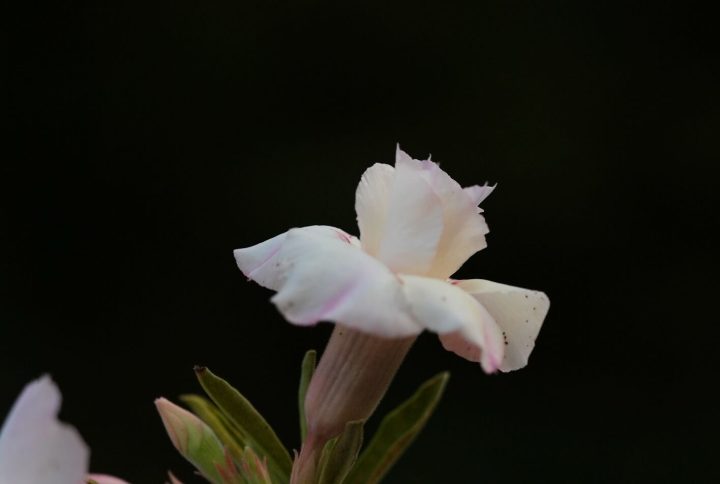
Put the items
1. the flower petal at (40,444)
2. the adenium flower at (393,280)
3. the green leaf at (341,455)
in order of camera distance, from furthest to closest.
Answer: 1. the green leaf at (341,455)
2. the adenium flower at (393,280)
3. the flower petal at (40,444)

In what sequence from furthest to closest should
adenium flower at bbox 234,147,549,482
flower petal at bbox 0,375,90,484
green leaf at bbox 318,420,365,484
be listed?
1. green leaf at bbox 318,420,365,484
2. adenium flower at bbox 234,147,549,482
3. flower petal at bbox 0,375,90,484

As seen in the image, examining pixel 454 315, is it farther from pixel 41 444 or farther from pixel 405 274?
pixel 41 444

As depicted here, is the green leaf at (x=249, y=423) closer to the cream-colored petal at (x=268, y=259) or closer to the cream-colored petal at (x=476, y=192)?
the cream-colored petal at (x=268, y=259)

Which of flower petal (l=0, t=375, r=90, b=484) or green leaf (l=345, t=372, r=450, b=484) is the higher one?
flower petal (l=0, t=375, r=90, b=484)

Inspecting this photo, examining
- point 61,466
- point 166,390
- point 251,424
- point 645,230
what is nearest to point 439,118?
point 645,230

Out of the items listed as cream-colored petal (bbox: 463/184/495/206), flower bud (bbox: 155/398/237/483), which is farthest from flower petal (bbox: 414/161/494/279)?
flower bud (bbox: 155/398/237/483)

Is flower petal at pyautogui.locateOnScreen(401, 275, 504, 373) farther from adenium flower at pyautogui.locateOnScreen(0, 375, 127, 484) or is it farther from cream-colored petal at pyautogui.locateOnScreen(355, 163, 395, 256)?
adenium flower at pyautogui.locateOnScreen(0, 375, 127, 484)

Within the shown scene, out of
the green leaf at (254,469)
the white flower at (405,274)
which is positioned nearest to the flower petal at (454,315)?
the white flower at (405,274)

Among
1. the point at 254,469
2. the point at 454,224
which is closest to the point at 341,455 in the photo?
the point at 254,469
